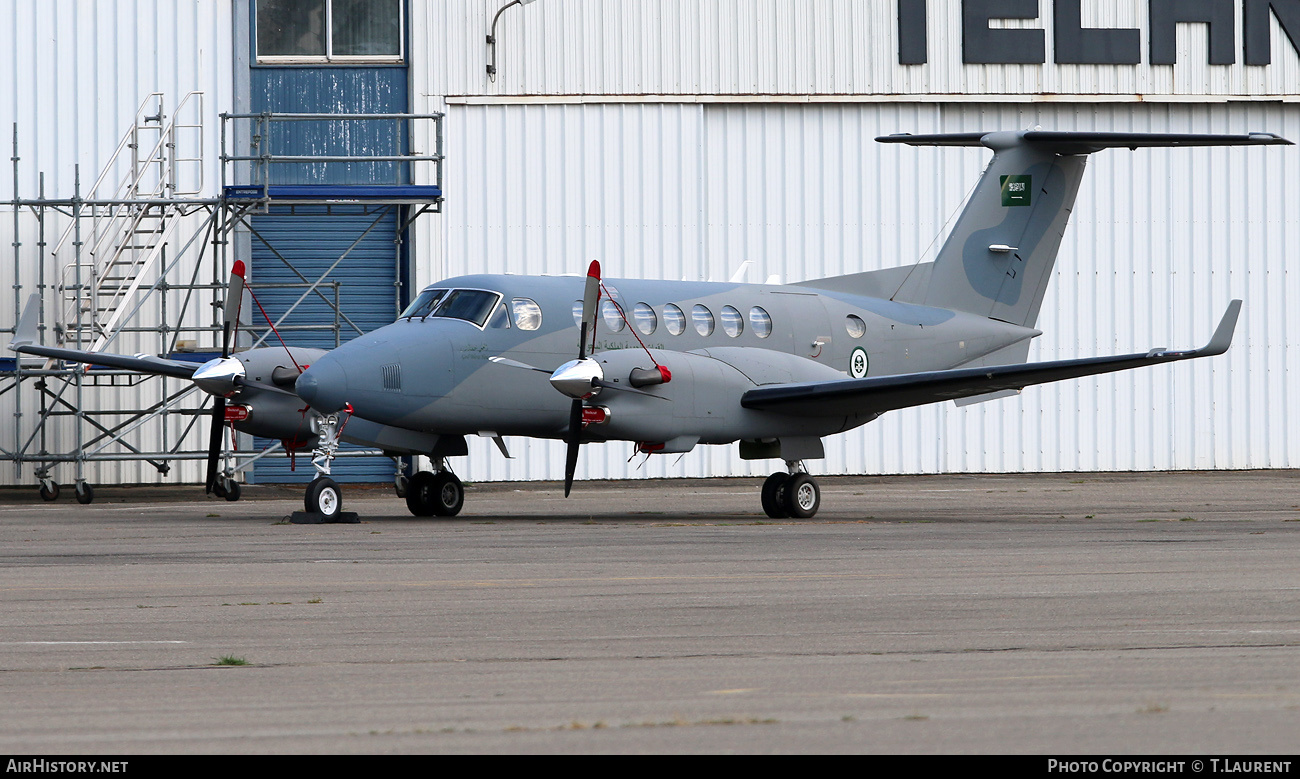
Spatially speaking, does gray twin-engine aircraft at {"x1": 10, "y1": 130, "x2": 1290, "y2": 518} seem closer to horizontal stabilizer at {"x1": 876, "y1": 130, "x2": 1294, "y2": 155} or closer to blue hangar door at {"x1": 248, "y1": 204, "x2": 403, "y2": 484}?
horizontal stabilizer at {"x1": 876, "y1": 130, "x2": 1294, "y2": 155}

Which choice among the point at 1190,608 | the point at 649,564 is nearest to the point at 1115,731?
the point at 1190,608

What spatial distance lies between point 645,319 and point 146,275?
12.1 metres

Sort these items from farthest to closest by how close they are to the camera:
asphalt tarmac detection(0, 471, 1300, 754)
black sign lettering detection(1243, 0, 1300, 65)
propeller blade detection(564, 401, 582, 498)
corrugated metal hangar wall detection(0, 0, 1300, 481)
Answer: black sign lettering detection(1243, 0, 1300, 65), corrugated metal hangar wall detection(0, 0, 1300, 481), propeller blade detection(564, 401, 582, 498), asphalt tarmac detection(0, 471, 1300, 754)

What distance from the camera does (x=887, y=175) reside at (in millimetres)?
29891

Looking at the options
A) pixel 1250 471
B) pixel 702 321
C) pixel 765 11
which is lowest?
pixel 1250 471

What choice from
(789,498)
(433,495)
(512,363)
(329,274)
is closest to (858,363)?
(789,498)

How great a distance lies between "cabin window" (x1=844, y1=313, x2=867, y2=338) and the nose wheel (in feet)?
10.2

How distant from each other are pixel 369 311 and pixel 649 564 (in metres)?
17.5

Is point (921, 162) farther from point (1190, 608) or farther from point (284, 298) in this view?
point (1190, 608)

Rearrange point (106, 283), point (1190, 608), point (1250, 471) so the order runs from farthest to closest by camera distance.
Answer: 1. point (1250, 471)
2. point (106, 283)
3. point (1190, 608)

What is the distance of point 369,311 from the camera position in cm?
2833

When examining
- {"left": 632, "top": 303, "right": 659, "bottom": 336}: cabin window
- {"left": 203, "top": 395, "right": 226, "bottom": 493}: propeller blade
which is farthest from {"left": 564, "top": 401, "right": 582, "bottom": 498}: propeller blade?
{"left": 203, "top": 395, "right": 226, "bottom": 493}: propeller blade

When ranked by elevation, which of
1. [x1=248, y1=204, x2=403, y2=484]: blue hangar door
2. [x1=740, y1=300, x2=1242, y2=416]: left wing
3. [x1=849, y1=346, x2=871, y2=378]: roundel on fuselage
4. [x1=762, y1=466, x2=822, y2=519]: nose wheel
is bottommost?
[x1=762, y1=466, x2=822, y2=519]: nose wheel

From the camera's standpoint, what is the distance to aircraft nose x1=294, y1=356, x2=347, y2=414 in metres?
16.6
